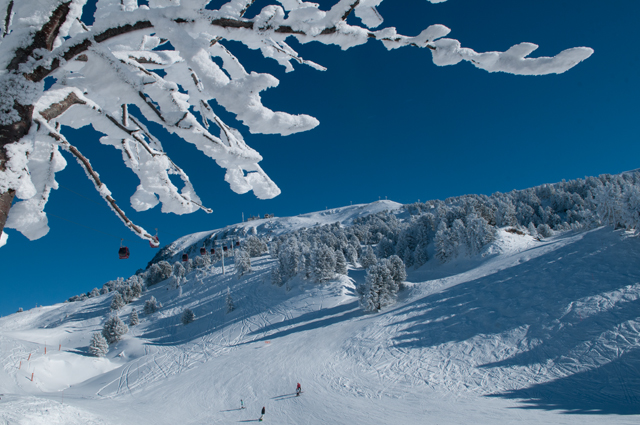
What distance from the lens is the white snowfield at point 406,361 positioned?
15.0m

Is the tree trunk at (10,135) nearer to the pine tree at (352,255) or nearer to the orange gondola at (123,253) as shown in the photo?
the orange gondola at (123,253)

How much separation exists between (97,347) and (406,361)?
3470 cm

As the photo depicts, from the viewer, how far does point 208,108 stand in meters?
1.95

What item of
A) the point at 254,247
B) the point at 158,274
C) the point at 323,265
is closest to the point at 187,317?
the point at 323,265

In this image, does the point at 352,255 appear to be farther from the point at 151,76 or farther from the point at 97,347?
the point at 151,76

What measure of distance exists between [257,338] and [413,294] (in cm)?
1850

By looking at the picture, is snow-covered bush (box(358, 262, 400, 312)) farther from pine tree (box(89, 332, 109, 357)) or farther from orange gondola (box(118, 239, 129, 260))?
pine tree (box(89, 332, 109, 357))

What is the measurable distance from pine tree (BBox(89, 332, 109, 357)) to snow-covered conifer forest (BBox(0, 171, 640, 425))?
139mm

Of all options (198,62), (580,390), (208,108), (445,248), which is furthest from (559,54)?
(445,248)

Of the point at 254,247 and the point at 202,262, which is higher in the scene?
the point at 254,247

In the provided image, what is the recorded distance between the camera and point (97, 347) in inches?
1344

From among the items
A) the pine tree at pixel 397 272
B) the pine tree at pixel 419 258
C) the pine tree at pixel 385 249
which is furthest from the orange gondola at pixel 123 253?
the pine tree at pixel 385 249

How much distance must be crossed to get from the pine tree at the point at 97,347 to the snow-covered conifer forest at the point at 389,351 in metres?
0.14

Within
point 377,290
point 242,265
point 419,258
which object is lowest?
point 419,258
